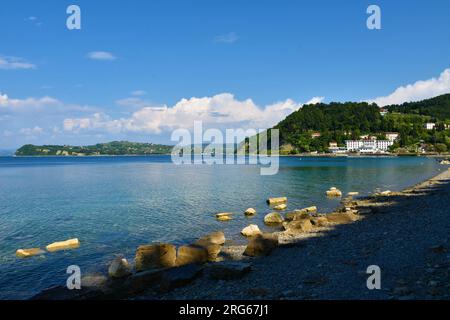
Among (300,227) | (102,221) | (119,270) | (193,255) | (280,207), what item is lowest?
(102,221)

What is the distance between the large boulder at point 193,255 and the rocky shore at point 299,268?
0.06 m

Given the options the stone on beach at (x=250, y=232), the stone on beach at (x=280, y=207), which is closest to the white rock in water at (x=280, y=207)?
the stone on beach at (x=280, y=207)

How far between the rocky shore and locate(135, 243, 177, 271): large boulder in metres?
0.06

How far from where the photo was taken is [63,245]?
2681cm

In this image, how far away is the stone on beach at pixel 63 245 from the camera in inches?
1037

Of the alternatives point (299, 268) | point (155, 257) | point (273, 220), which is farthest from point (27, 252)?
point (273, 220)

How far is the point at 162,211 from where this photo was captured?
1673 inches

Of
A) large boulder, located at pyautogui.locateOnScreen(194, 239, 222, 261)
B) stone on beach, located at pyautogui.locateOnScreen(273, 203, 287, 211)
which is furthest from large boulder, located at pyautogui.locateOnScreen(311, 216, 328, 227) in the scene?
stone on beach, located at pyautogui.locateOnScreen(273, 203, 287, 211)

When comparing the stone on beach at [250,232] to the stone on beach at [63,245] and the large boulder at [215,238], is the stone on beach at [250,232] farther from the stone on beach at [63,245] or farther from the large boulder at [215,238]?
the stone on beach at [63,245]

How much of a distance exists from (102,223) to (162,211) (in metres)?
8.02

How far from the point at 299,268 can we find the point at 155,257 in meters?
8.30

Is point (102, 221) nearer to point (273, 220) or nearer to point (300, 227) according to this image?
point (273, 220)
